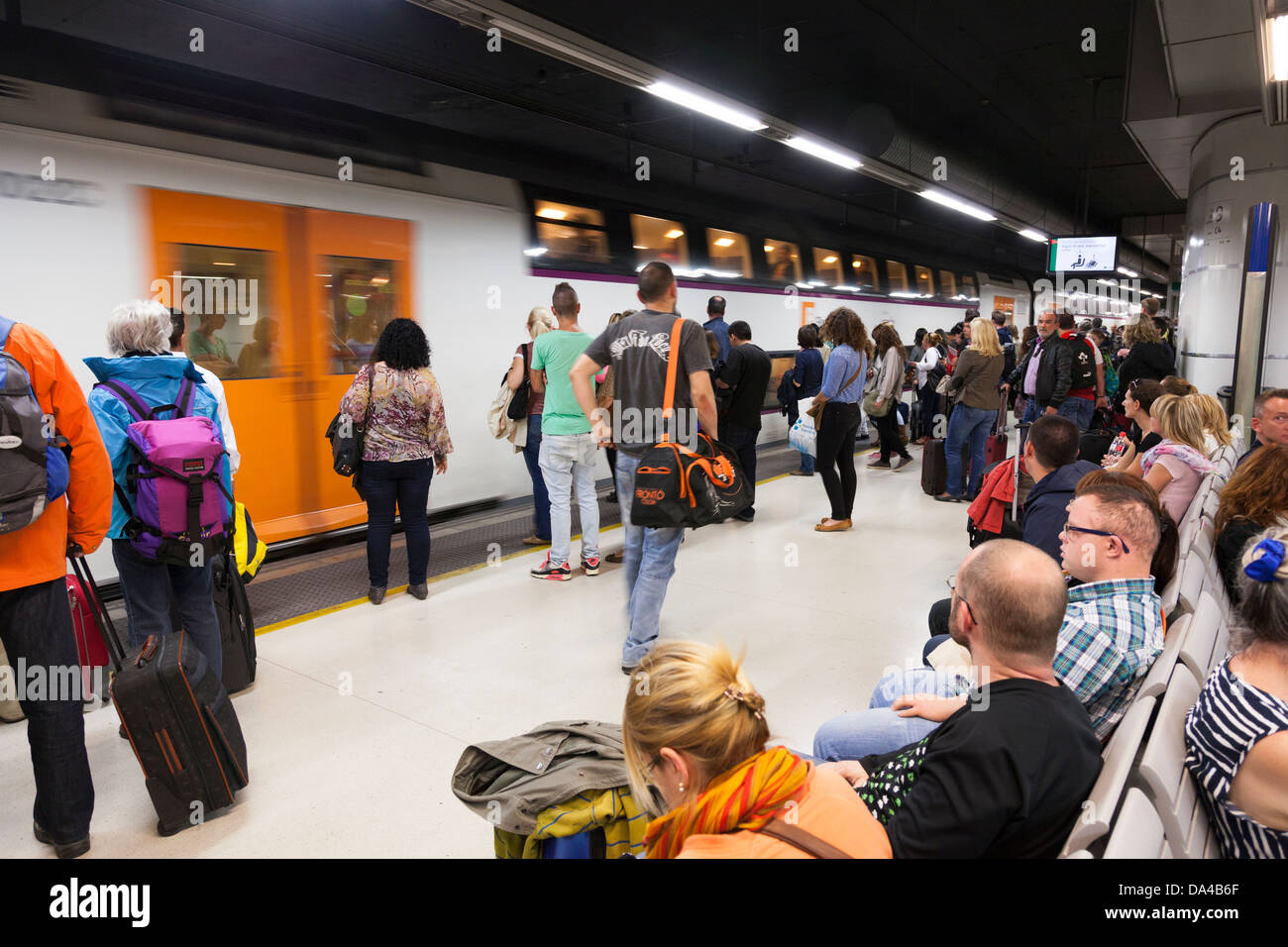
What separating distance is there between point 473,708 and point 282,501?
99.7 inches

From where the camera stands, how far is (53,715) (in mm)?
2447

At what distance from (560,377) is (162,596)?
2641mm

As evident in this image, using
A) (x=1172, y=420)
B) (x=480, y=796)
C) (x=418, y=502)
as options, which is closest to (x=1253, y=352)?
(x=1172, y=420)

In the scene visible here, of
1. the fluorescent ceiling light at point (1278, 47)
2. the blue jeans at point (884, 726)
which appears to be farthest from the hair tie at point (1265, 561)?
the fluorescent ceiling light at point (1278, 47)

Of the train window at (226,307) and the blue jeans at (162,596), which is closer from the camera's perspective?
the blue jeans at (162,596)

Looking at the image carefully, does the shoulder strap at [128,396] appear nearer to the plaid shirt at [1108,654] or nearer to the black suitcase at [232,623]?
the black suitcase at [232,623]

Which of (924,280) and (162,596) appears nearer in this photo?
(162,596)

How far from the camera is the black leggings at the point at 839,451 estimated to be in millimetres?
6480

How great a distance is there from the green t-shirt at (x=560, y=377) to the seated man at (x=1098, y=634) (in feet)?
10.0

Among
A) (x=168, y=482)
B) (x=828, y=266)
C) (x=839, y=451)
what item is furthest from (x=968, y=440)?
(x=168, y=482)

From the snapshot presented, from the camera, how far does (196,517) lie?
2.99 m

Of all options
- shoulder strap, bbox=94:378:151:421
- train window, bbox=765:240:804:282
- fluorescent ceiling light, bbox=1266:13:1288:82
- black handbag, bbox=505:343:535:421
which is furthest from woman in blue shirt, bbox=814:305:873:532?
shoulder strap, bbox=94:378:151:421

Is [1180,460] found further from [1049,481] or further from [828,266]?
[828,266]
